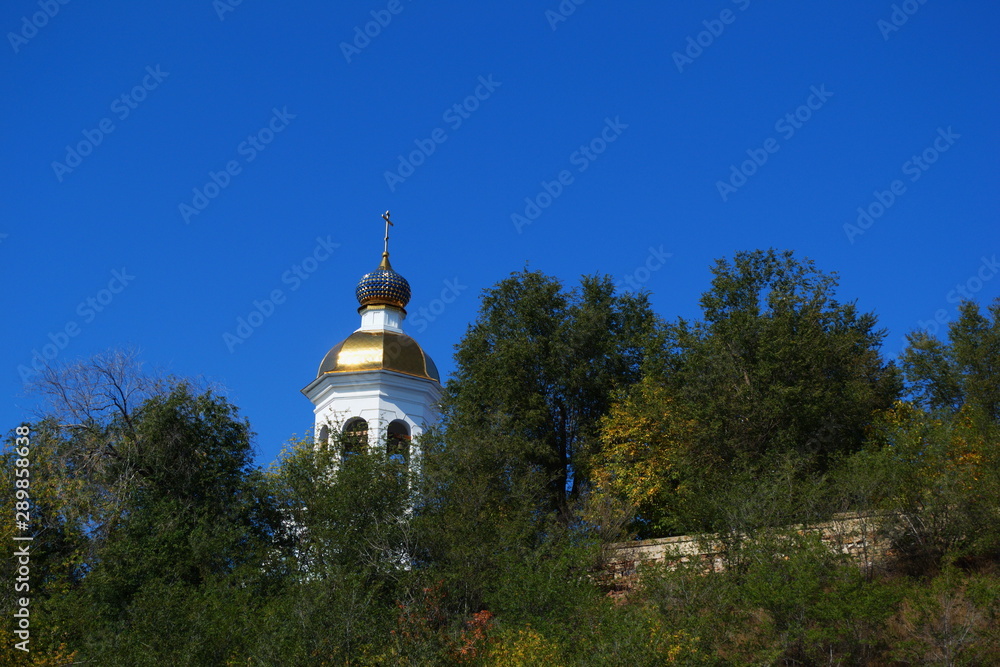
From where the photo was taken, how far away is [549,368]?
2695 centimetres

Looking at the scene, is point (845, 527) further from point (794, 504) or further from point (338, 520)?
point (338, 520)

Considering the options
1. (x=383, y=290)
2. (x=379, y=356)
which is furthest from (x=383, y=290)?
(x=379, y=356)

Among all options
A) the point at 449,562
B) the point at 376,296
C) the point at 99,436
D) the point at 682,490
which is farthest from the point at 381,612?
the point at 376,296

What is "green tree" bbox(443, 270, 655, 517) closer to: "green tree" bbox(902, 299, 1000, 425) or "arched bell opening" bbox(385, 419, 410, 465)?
"arched bell opening" bbox(385, 419, 410, 465)

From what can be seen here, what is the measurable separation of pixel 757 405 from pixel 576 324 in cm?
635

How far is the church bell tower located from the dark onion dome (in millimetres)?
1267

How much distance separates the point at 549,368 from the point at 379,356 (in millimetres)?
4999

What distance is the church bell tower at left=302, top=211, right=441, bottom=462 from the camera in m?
27.7

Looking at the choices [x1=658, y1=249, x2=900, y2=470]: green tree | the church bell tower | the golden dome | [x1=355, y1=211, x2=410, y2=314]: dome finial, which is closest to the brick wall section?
[x1=658, y1=249, x2=900, y2=470]: green tree

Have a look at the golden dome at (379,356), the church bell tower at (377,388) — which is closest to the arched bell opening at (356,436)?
the church bell tower at (377,388)

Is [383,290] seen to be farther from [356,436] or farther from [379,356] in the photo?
[356,436]

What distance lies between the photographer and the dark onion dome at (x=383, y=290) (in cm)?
3067

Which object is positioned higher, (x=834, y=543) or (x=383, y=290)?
(x=383, y=290)

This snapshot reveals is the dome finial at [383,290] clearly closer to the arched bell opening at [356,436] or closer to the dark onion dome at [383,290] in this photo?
the dark onion dome at [383,290]
